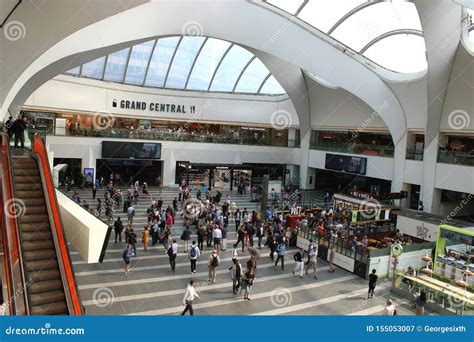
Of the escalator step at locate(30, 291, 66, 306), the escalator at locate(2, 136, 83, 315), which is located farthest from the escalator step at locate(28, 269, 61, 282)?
the escalator step at locate(30, 291, 66, 306)

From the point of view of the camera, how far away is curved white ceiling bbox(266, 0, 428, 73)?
20.5 m

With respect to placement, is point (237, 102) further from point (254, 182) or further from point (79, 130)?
point (79, 130)

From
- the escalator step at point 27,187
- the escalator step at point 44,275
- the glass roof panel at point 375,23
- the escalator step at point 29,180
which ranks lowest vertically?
the escalator step at point 44,275

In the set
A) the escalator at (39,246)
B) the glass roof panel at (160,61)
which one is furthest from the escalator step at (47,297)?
the glass roof panel at (160,61)

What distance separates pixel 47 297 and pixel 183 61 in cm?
2494

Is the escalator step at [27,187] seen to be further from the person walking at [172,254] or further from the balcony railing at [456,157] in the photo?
the balcony railing at [456,157]

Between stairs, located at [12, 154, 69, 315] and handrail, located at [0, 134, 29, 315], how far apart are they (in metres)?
0.11

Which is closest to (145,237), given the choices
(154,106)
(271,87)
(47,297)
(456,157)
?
(47,297)

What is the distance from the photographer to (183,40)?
28391 millimetres

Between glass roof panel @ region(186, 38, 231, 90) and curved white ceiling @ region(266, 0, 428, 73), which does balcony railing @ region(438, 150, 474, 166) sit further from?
glass roof panel @ region(186, 38, 231, 90)

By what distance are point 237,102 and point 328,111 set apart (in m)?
7.34

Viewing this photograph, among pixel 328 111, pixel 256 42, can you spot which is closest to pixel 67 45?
pixel 256 42

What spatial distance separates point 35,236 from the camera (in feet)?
27.1

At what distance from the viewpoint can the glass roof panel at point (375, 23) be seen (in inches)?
793
